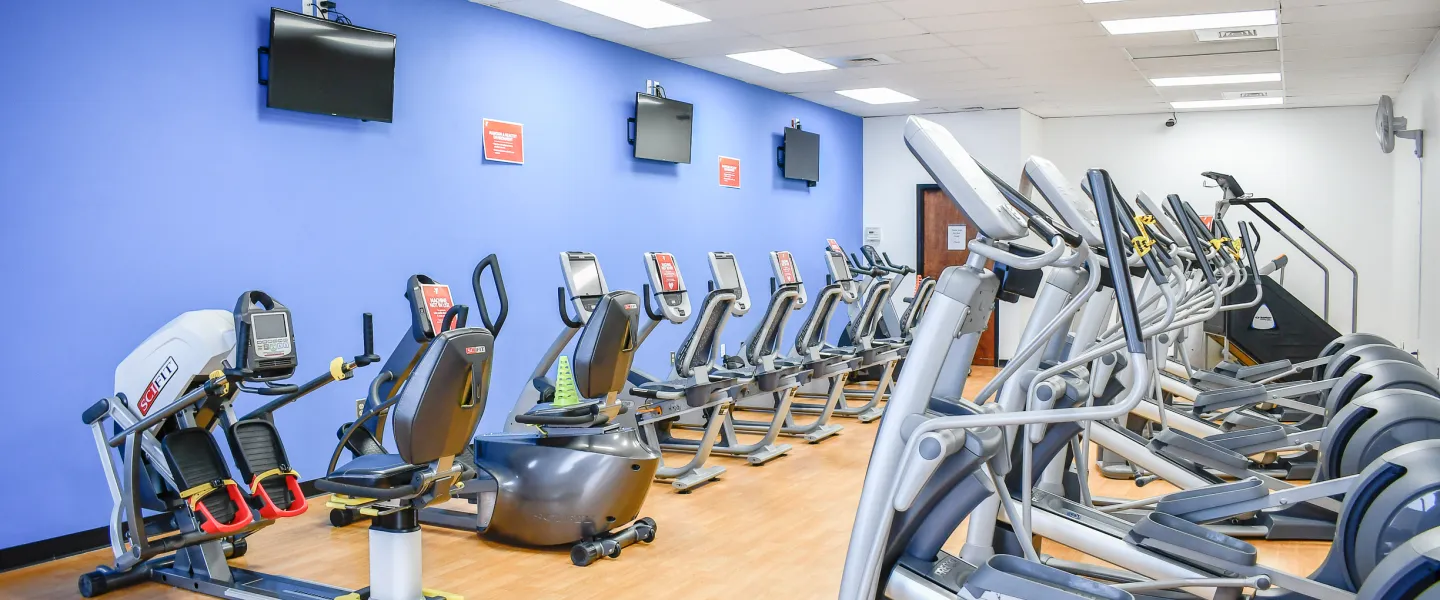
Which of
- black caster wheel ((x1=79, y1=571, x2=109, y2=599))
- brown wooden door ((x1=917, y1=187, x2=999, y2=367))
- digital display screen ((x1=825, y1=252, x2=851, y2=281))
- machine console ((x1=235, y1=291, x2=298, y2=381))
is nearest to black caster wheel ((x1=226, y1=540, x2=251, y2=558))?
black caster wheel ((x1=79, y1=571, x2=109, y2=599))

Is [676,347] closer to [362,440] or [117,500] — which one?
[362,440]

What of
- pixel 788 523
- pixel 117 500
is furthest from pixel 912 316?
pixel 117 500

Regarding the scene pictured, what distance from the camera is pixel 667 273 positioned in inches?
216

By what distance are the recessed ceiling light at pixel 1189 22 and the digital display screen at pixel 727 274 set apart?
2.65 meters

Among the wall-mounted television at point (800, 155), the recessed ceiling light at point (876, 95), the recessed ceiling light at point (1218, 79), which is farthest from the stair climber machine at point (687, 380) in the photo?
the recessed ceiling light at point (1218, 79)

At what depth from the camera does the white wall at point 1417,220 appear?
6711mm

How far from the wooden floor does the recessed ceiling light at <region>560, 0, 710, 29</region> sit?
8.85 feet

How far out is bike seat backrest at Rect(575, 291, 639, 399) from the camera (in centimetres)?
428

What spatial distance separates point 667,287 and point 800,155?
4408mm

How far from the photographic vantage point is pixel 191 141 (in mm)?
4469

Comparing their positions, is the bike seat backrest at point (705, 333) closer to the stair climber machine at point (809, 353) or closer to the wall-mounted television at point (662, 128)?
the stair climber machine at point (809, 353)

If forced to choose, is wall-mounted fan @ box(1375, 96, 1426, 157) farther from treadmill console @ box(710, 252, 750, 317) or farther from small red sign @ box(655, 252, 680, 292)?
small red sign @ box(655, 252, 680, 292)

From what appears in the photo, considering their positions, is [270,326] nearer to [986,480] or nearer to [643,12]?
[986,480]

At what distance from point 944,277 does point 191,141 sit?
3611 millimetres
